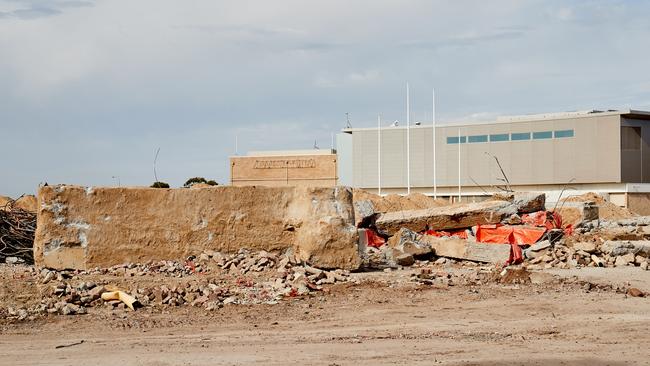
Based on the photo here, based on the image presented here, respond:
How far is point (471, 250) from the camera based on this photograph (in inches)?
625

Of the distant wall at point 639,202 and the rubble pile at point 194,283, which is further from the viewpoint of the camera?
the distant wall at point 639,202

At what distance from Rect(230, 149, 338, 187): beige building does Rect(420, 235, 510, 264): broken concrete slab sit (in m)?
45.0

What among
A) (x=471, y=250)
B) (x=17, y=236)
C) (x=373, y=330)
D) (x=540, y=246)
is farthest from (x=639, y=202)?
(x=373, y=330)

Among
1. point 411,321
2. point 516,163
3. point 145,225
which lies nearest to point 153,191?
point 145,225

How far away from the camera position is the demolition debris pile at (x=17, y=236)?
1435 cm

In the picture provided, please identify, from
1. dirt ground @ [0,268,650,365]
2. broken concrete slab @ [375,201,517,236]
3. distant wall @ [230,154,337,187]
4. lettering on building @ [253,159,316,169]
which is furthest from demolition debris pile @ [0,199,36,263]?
lettering on building @ [253,159,316,169]

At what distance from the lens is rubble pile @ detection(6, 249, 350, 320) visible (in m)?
10.7

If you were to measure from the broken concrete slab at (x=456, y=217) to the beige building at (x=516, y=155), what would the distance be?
3202 centimetres

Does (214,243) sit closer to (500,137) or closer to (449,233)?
(449,233)

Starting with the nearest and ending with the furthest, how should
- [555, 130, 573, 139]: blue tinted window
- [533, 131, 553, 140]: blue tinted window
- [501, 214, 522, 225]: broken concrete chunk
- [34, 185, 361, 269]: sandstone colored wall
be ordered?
[34, 185, 361, 269]: sandstone colored wall, [501, 214, 522, 225]: broken concrete chunk, [555, 130, 573, 139]: blue tinted window, [533, 131, 553, 140]: blue tinted window

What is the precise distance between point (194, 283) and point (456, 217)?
8.54 m

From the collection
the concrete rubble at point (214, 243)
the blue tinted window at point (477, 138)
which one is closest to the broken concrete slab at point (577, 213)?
the concrete rubble at point (214, 243)

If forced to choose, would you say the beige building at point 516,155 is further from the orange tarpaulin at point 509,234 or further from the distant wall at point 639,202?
the orange tarpaulin at point 509,234

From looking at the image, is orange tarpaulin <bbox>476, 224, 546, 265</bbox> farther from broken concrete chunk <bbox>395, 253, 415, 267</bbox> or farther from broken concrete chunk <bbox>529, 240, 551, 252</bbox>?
broken concrete chunk <bbox>395, 253, 415, 267</bbox>
